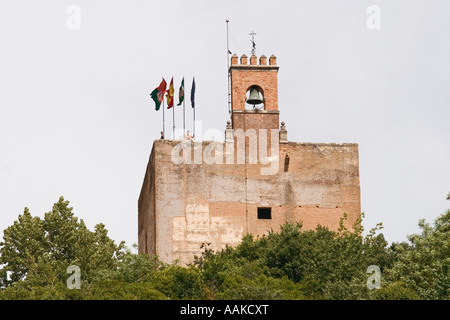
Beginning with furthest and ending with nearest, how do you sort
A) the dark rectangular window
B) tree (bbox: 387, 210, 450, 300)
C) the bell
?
the bell
the dark rectangular window
tree (bbox: 387, 210, 450, 300)

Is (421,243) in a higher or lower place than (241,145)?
lower

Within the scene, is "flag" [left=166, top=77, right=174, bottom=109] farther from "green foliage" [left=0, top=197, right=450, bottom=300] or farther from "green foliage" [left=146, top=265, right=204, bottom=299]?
"green foliage" [left=146, top=265, right=204, bottom=299]

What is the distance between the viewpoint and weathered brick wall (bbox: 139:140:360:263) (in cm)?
5625

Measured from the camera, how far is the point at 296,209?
5747cm

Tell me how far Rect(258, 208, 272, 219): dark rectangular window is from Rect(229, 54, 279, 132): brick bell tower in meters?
3.16

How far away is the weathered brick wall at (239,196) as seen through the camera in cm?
5625

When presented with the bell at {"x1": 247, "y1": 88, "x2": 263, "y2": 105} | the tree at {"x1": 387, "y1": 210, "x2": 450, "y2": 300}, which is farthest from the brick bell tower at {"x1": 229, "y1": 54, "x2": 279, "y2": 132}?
the tree at {"x1": 387, "y1": 210, "x2": 450, "y2": 300}

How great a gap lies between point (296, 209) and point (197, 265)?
14.5 ft

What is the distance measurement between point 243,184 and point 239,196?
0.50 metres

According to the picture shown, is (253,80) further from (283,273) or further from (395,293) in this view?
(395,293)
